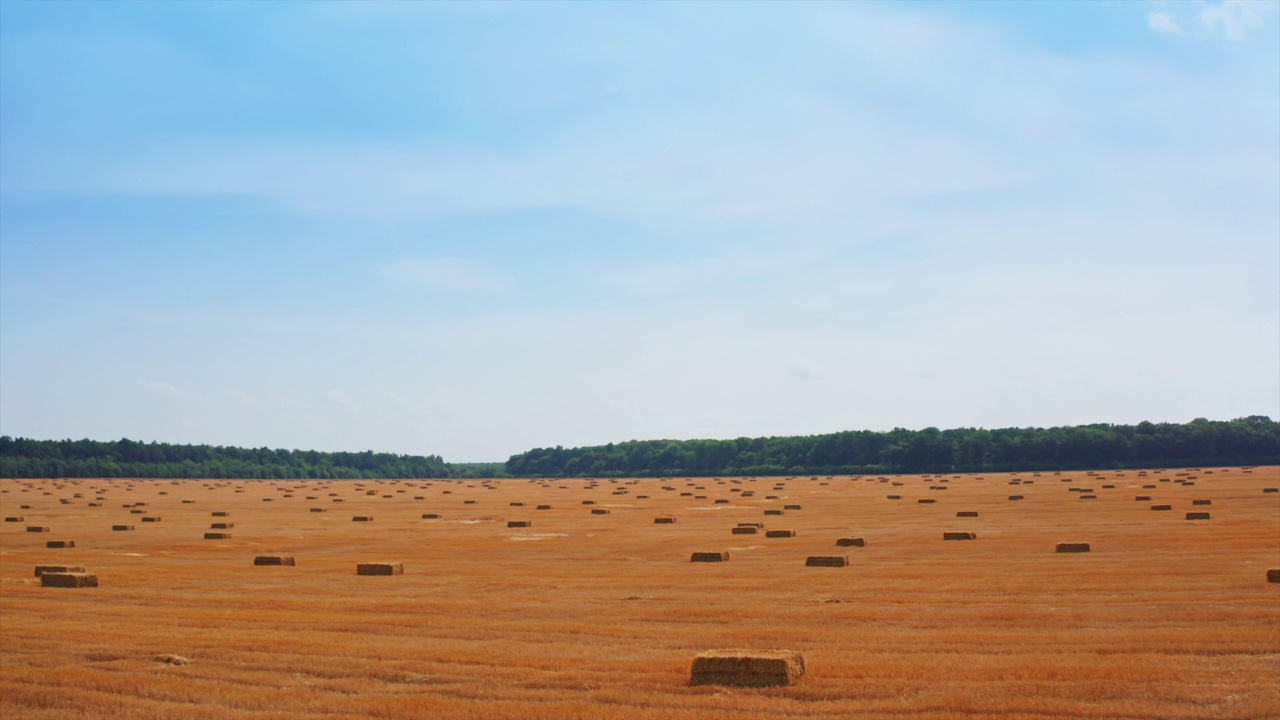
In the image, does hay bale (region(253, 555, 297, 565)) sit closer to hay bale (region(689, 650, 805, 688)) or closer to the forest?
hay bale (region(689, 650, 805, 688))

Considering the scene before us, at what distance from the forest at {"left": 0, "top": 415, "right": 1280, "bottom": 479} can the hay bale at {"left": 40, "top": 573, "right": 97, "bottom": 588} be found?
123 metres

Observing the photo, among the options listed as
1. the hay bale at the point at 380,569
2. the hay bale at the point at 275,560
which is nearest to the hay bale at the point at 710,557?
the hay bale at the point at 380,569

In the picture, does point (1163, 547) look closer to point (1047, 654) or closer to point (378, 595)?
point (1047, 654)

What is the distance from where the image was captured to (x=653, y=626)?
21781 millimetres

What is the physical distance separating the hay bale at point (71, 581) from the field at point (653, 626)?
1.56 feet

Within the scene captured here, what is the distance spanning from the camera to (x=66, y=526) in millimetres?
54000

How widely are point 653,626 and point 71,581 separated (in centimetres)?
1498

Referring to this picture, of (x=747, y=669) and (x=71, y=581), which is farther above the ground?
(x=71, y=581)

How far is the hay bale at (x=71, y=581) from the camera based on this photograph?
28.5 m

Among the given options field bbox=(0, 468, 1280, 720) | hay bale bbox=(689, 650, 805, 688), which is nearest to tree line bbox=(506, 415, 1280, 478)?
field bbox=(0, 468, 1280, 720)

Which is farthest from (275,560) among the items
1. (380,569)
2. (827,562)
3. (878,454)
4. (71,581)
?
(878,454)

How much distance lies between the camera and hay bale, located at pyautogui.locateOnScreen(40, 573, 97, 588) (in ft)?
93.4

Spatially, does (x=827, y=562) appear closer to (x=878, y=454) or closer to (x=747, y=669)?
(x=747, y=669)

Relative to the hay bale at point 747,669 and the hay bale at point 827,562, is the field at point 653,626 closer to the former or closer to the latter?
the hay bale at point 747,669
